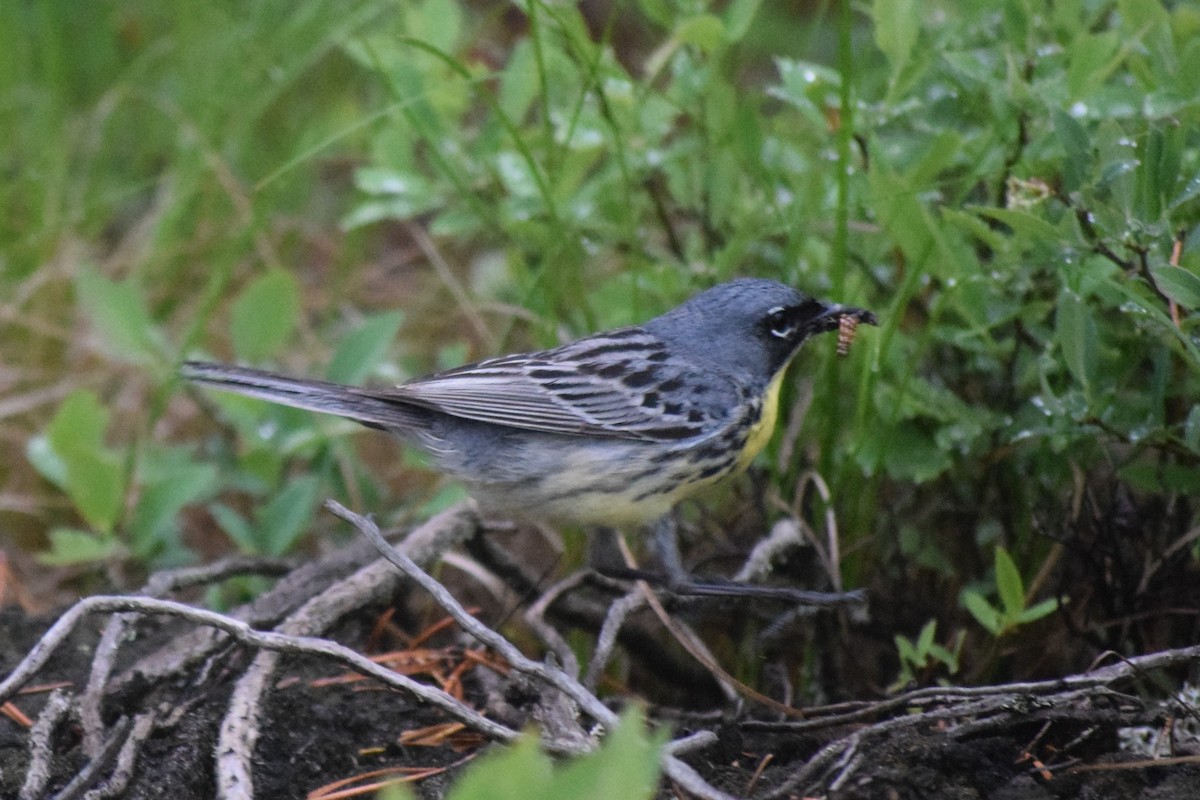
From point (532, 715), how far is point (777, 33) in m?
5.38

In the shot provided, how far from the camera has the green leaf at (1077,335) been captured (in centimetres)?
293

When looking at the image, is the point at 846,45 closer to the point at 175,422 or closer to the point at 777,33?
the point at 175,422

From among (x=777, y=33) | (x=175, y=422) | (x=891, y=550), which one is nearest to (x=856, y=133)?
(x=891, y=550)

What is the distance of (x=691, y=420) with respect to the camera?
363cm

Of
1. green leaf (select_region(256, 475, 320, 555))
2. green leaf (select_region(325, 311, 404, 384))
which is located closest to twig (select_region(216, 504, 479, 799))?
green leaf (select_region(256, 475, 320, 555))

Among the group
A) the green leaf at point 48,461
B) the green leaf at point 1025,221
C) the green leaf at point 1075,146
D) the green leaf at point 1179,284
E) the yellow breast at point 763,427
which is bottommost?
the green leaf at point 48,461

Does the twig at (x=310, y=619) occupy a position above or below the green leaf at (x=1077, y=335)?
below

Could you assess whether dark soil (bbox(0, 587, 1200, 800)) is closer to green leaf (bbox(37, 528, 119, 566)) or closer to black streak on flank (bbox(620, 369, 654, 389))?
green leaf (bbox(37, 528, 119, 566))

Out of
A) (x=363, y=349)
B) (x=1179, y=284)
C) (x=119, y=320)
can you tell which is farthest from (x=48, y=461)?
(x=1179, y=284)

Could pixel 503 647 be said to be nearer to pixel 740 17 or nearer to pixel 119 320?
pixel 740 17

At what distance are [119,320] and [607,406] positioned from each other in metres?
1.96

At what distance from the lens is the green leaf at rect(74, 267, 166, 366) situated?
468cm

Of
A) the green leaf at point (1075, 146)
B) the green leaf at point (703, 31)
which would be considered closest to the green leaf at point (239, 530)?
the green leaf at point (703, 31)

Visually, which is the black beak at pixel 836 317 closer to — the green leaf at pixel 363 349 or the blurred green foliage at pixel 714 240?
the blurred green foliage at pixel 714 240
